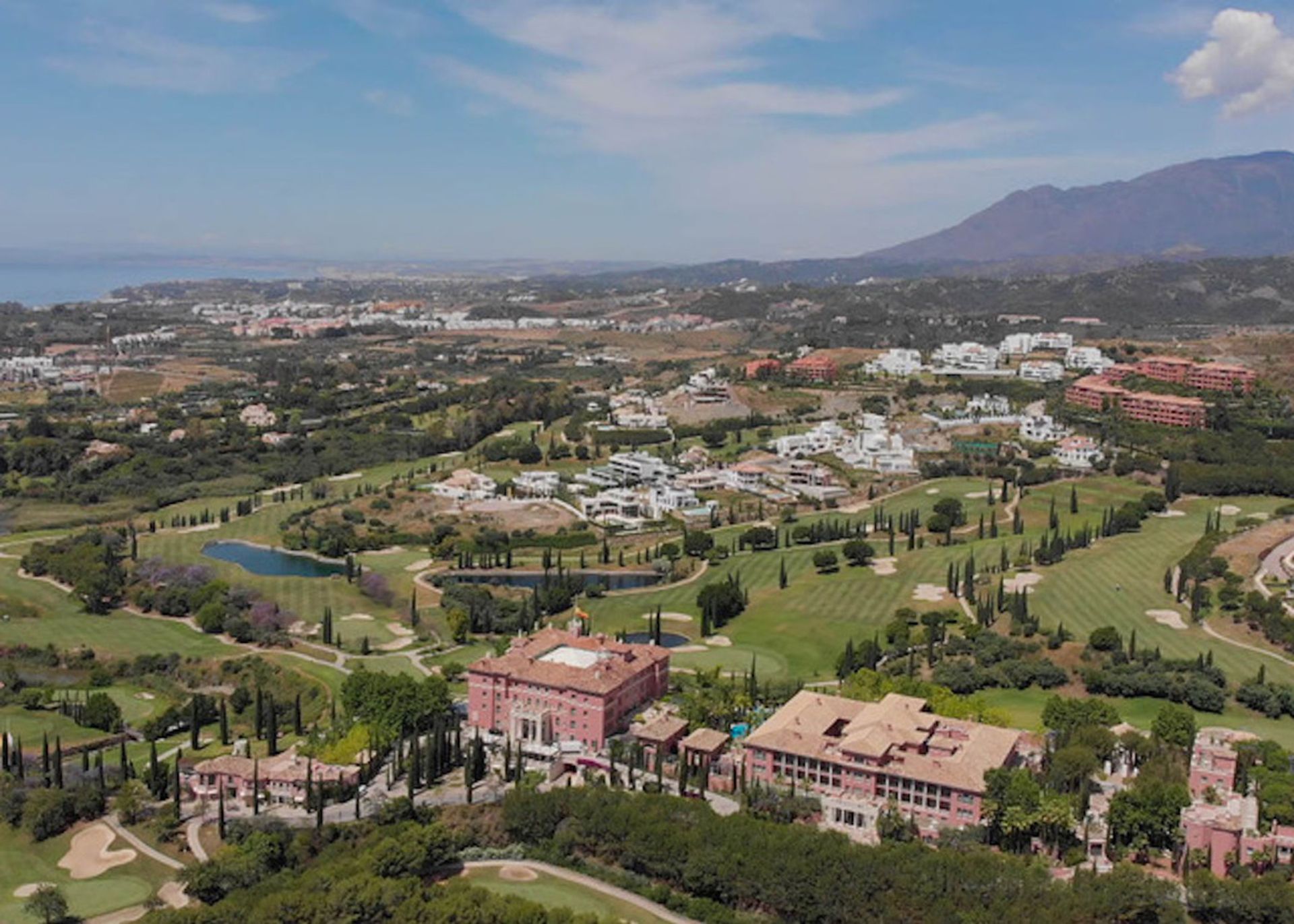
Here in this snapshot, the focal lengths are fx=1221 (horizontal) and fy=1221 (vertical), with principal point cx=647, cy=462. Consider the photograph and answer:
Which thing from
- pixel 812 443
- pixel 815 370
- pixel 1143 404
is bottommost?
pixel 812 443

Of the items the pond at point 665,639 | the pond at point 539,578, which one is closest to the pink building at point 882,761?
the pond at point 665,639

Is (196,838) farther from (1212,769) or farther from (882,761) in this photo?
(1212,769)

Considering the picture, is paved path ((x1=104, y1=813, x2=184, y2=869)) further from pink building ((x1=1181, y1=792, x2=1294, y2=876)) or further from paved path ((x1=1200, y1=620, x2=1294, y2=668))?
paved path ((x1=1200, y1=620, x2=1294, y2=668))

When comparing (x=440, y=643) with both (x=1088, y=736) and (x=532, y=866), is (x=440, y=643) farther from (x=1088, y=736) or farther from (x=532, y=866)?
(x=1088, y=736)

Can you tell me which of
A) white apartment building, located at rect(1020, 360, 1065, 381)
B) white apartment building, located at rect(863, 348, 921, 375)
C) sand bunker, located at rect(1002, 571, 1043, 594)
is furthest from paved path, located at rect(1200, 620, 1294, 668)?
white apartment building, located at rect(863, 348, 921, 375)

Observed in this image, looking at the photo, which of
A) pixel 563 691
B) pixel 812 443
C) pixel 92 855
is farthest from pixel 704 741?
pixel 812 443

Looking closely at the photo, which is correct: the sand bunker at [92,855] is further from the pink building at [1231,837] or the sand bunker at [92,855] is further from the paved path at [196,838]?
the pink building at [1231,837]
